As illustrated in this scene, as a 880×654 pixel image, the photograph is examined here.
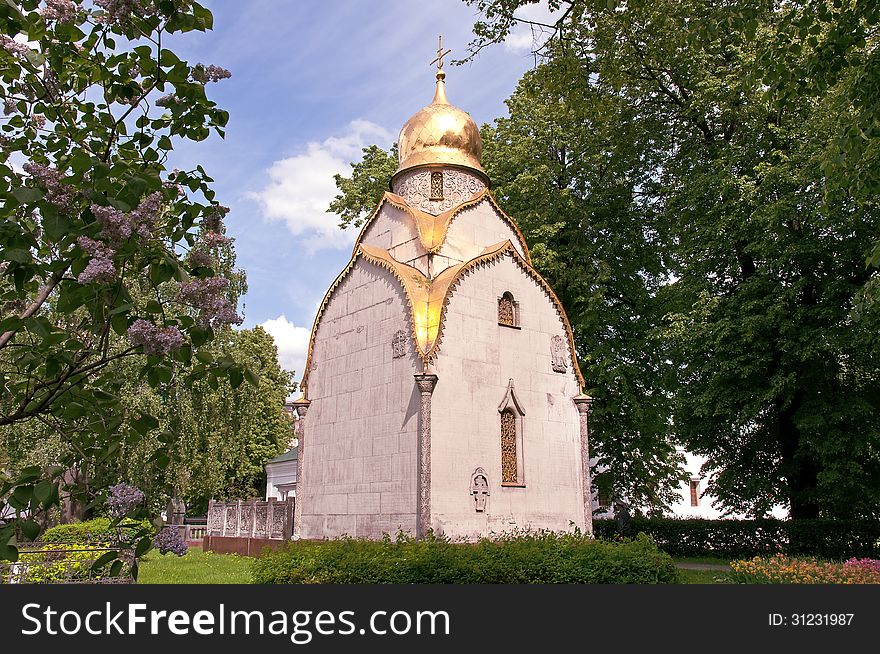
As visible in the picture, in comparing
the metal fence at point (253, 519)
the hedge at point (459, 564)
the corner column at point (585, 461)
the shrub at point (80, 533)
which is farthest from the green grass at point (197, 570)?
the corner column at point (585, 461)

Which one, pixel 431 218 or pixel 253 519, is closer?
pixel 431 218

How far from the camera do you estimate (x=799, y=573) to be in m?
11.6

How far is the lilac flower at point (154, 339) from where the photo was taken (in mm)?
3258

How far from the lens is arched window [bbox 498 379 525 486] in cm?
1532

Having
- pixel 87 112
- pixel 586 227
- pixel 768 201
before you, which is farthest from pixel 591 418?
pixel 87 112

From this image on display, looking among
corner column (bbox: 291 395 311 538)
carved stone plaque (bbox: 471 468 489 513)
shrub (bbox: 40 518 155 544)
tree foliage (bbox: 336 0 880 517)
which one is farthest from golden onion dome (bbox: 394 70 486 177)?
shrub (bbox: 40 518 155 544)

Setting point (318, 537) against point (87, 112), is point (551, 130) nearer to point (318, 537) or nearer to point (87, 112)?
point (318, 537)

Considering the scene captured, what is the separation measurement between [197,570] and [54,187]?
16.0 metres

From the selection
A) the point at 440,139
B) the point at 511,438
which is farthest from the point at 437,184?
the point at 511,438

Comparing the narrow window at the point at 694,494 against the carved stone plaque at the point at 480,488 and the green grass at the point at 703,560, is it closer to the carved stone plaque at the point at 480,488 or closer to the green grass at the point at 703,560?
the green grass at the point at 703,560

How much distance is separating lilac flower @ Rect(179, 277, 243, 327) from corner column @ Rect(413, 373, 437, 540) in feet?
34.5

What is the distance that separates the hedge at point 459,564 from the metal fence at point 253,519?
8.02 metres

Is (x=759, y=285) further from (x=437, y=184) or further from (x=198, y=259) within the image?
(x=198, y=259)

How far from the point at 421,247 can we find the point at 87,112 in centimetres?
1275
